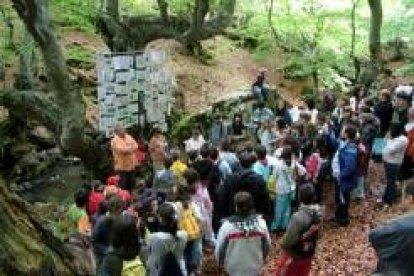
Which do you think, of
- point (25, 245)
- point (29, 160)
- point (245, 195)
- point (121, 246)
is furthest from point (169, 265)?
point (29, 160)

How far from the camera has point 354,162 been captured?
10.8m

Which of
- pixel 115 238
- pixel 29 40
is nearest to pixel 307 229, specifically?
pixel 115 238

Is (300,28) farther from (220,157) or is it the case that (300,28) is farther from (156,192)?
(156,192)

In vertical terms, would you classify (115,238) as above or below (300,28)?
below

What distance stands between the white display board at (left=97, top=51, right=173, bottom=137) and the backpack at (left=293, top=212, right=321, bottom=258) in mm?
7655

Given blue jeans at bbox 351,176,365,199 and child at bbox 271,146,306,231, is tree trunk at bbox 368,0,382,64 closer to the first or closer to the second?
blue jeans at bbox 351,176,365,199

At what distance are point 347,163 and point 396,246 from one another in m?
6.69

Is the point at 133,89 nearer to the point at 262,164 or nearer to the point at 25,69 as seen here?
the point at 25,69

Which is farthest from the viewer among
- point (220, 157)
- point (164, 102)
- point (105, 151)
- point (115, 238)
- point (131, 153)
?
point (164, 102)

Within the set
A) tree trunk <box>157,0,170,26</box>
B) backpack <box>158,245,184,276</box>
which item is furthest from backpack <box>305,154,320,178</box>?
tree trunk <box>157,0,170,26</box>

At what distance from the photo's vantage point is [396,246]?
13.5 ft

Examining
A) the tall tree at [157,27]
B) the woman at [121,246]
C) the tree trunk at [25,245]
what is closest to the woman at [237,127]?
the tall tree at [157,27]

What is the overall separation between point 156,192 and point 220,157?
1956mm

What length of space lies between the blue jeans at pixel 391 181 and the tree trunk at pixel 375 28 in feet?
28.6
